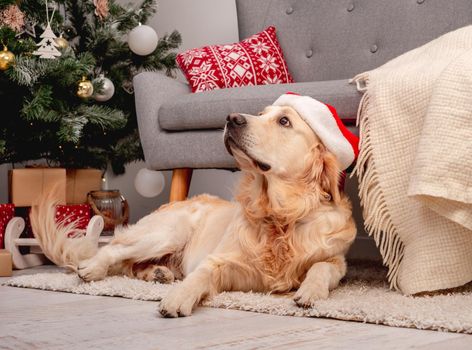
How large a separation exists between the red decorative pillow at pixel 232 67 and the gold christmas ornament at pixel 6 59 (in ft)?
2.47

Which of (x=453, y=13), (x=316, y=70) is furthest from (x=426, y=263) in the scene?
(x=316, y=70)

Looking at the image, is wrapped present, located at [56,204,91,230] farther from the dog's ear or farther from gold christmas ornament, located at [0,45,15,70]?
the dog's ear

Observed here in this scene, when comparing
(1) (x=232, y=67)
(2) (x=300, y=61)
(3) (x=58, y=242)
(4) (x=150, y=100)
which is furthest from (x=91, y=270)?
(2) (x=300, y=61)

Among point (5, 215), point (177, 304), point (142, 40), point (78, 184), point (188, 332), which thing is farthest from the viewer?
point (142, 40)

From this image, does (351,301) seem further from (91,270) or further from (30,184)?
(30,184)

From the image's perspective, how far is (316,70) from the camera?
9.77 feet

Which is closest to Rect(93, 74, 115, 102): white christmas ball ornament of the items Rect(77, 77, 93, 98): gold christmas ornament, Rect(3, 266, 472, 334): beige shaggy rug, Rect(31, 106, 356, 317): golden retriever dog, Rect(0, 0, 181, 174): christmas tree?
Rect(0, 0, 181, 174): christmas tree

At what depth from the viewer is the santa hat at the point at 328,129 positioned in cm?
166

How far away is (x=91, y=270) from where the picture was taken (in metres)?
1.80

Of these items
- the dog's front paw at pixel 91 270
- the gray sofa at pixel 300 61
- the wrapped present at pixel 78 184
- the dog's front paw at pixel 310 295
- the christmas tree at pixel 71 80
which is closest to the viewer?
the dog's front paw at pixel 310 295

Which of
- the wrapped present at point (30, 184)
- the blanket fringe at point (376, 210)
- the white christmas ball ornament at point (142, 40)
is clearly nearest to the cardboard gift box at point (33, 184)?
the wrapped present at point (30, 184)

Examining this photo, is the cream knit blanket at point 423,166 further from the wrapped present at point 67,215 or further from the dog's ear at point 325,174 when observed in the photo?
the wrapped present at point 67,215

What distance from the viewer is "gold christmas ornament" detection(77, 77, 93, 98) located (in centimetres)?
258

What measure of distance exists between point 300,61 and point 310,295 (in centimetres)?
184
